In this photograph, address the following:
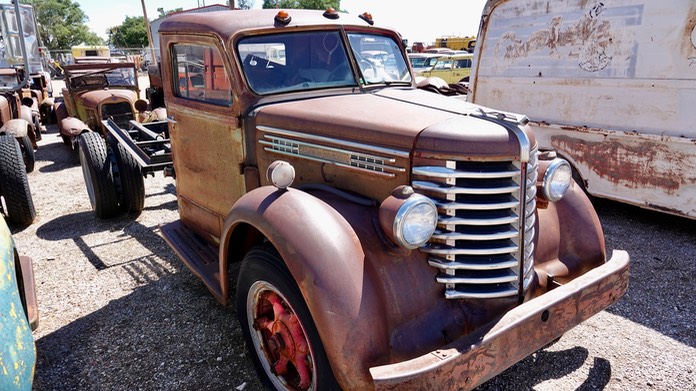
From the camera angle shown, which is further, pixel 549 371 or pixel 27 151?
pixel 27 151

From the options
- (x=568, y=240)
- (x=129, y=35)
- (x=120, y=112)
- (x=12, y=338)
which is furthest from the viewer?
(x=129, y=35)

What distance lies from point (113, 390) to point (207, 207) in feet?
5.11

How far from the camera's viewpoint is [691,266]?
14.9 ft

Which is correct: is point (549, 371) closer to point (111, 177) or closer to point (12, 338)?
point (12, 338)

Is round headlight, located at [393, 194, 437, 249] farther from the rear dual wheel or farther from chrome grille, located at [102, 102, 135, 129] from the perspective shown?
chrome grille, located at [102, 102, 135, 129]

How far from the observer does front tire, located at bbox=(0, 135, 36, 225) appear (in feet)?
17.7

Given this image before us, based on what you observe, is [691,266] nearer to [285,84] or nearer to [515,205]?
[515,205]

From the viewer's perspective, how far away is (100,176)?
548cm

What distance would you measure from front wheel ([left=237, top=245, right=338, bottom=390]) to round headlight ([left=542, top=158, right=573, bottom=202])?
1.50 meters

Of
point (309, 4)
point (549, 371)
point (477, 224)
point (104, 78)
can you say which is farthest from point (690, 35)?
point (309, 4)

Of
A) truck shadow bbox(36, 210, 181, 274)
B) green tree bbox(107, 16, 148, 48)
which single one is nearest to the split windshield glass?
truck shadow bbox(36, 210, 181, 274)

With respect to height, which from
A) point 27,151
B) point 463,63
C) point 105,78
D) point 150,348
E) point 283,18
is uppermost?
point 283,18

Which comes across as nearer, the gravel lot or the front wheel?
the front wheel

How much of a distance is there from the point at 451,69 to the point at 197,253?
1299 cm
